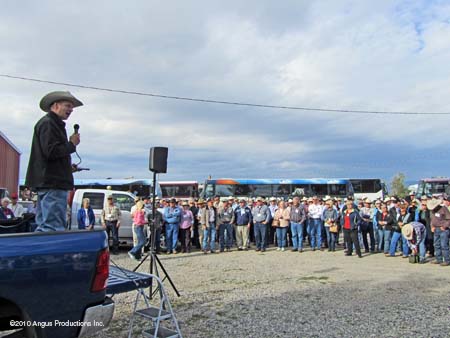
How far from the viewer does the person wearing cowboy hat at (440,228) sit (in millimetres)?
9852

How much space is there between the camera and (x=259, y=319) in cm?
543

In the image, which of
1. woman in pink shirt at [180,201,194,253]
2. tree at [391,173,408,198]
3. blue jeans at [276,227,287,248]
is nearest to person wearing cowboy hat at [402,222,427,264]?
blue jeans at [276,227,287,248]

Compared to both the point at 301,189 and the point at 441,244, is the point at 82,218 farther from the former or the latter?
the point at 301,189

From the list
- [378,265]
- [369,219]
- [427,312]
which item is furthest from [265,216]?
[427,312]

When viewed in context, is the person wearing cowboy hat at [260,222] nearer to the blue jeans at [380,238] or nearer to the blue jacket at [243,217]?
the blue jacket at [243,217]

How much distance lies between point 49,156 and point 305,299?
4804 millimetres

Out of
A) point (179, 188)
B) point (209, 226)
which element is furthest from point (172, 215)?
point (179, 188)

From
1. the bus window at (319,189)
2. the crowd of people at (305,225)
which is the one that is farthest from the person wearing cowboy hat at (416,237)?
the bus window at (319,189)

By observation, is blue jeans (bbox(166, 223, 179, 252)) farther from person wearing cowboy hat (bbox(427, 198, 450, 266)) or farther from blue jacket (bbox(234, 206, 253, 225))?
person wearing cowboy hat (bbox(427, 198, 450, 266))

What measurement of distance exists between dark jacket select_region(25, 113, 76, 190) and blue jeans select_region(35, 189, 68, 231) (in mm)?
69

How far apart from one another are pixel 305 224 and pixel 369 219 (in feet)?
7.58

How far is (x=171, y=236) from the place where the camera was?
1275cm

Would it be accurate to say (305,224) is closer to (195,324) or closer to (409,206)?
(409,206)

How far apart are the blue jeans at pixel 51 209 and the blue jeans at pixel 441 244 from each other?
9497 millimetres
